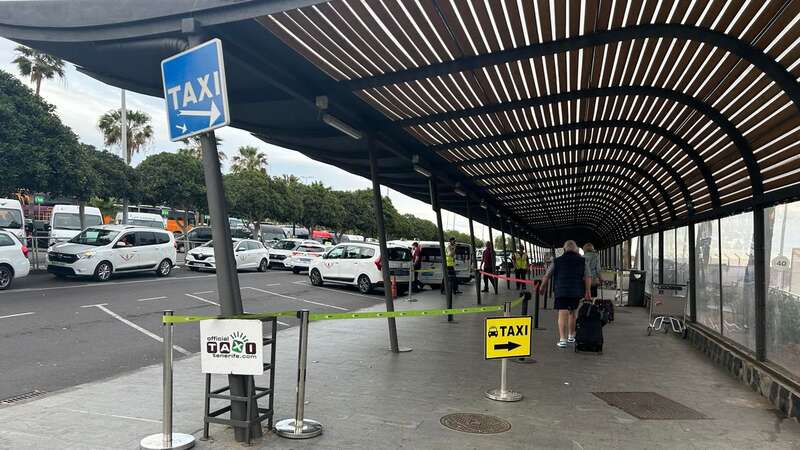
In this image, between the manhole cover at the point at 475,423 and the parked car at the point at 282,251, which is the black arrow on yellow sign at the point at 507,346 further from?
the parked car at the point at 282,251

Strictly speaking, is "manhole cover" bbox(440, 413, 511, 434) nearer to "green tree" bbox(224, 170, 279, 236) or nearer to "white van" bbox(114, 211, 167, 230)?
"white van" bbox(114, 211, 167, 230)

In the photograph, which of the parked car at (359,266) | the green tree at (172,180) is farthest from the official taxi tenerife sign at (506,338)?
the green tree at (172,180)

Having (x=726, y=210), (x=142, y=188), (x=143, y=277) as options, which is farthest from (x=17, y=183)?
(x=726, y=210)

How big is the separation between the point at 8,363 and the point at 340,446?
531cm

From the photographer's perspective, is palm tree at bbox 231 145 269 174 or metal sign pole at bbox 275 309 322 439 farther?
palm tree at bbox 231 145 269 174

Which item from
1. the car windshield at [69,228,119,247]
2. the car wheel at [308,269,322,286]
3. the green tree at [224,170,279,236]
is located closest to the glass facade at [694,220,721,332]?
the car wheel at [308,269,322,286]

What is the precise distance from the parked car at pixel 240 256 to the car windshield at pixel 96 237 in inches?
170

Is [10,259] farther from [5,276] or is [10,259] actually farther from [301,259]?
[301,259]

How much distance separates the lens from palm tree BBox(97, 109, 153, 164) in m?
43.1

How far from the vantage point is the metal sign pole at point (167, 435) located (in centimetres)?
416

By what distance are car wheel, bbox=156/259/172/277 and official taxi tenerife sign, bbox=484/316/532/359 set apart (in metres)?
16.1

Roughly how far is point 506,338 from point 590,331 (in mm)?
3344

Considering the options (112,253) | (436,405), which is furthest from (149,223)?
(436,405)

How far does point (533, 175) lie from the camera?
1365 centimetres
